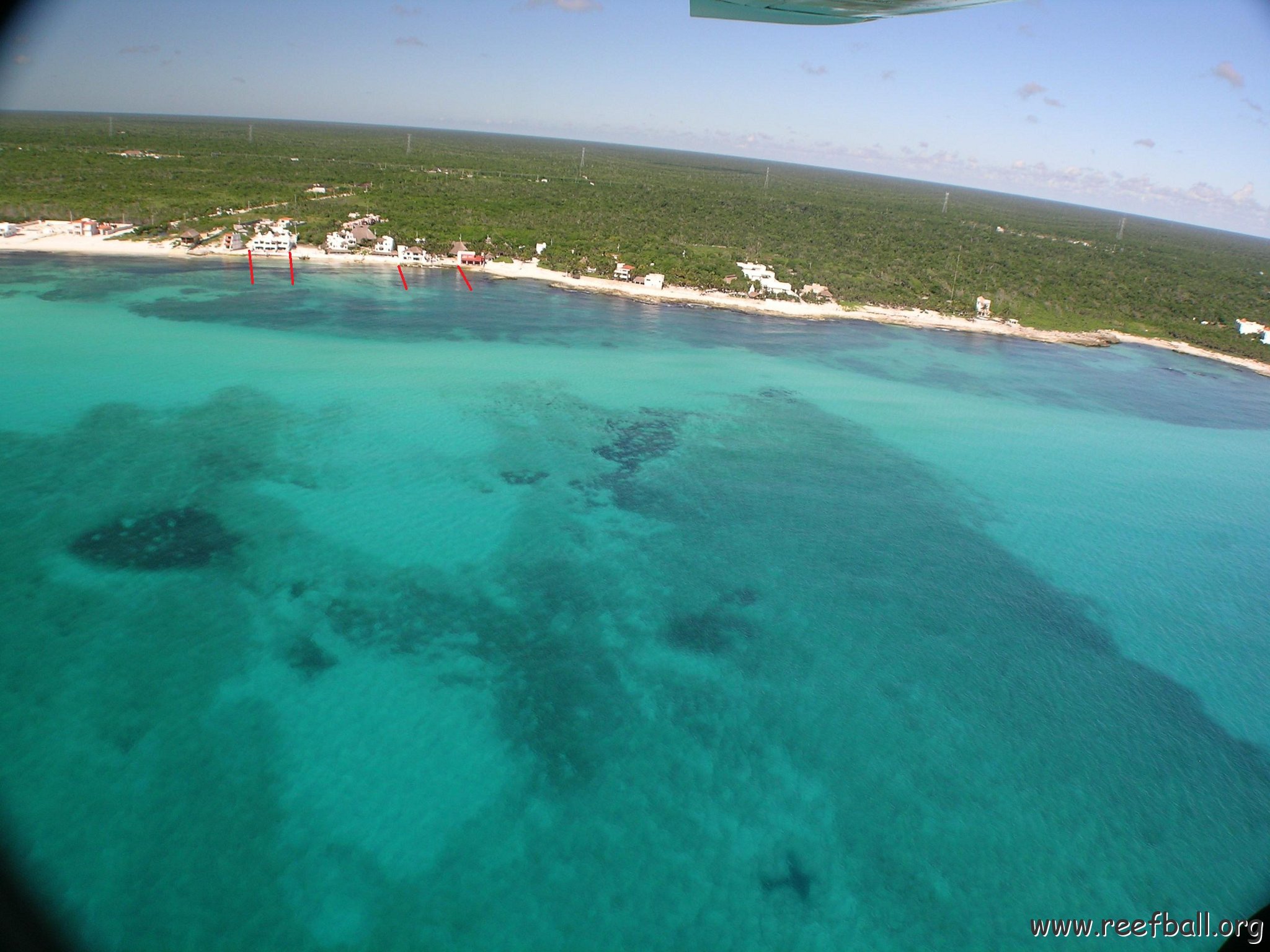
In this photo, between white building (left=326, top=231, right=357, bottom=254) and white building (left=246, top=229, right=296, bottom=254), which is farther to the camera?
white building (left=326, top=231, right=357, bottom=254)

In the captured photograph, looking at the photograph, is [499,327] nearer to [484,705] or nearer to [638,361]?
[638,361]

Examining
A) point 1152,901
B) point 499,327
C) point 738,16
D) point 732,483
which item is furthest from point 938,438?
point 738,16

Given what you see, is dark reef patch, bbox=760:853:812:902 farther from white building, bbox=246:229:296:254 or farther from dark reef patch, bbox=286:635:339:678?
white building, bbox=246:229:296:254

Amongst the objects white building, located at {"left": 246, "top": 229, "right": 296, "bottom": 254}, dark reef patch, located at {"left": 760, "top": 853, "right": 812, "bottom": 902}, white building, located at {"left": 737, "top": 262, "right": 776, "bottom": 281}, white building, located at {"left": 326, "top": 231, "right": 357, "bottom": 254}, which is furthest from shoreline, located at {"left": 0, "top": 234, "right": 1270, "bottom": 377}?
dark reef patch, located at {"left": 760, "top": 853, "right": 812, "bottom": 902}

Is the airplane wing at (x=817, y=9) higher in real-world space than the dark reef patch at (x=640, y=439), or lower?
higher

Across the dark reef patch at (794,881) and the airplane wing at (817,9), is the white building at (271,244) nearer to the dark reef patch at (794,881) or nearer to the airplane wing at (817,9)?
the airplane wing at (817,9)

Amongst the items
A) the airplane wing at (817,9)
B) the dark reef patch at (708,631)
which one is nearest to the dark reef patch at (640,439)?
Result: the dark reef patch at (708,631)
